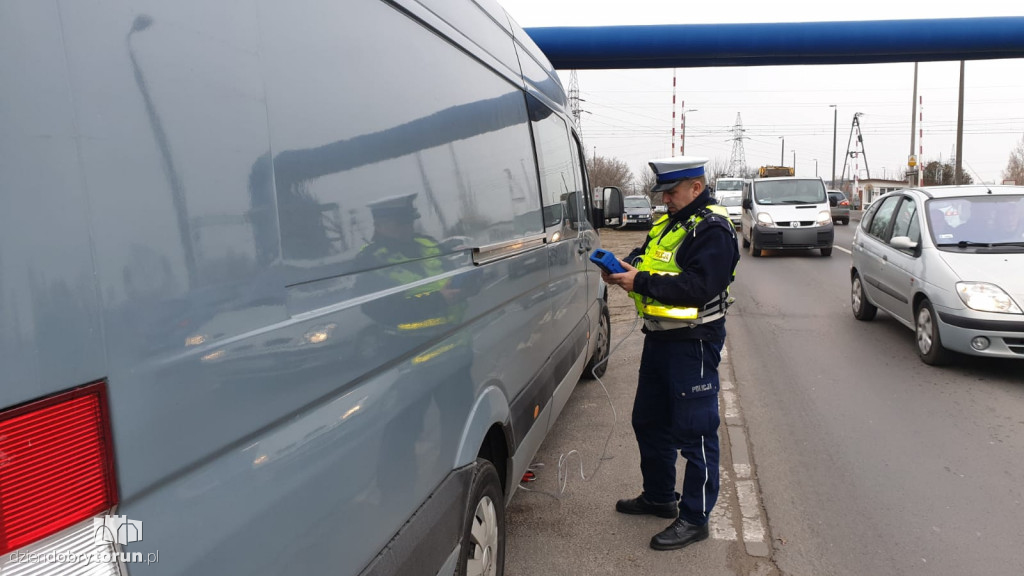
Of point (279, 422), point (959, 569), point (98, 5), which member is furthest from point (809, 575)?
point (98, 5)

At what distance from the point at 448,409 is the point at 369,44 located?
40.8 inches

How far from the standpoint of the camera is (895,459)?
413cm

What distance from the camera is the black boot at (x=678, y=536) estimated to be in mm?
3211

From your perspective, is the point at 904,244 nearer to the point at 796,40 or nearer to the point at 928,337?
the point at 928,337

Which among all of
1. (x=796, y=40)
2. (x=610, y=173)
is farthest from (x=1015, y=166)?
(x=796, y=40)

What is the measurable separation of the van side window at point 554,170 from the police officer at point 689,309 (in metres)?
0.59

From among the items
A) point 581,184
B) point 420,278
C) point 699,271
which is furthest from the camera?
point 581,184

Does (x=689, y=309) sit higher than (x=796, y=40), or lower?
lower

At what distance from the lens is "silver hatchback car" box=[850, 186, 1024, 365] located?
5.44 m

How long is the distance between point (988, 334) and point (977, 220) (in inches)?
54.8

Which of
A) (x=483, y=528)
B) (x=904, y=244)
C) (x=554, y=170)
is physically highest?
(x=554, y=170)

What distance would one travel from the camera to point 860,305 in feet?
26.7

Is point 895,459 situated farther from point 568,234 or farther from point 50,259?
point 50,259

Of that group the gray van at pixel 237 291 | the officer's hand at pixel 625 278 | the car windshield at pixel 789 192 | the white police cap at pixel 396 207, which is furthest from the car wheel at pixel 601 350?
the car windshield at pixel 789 192
